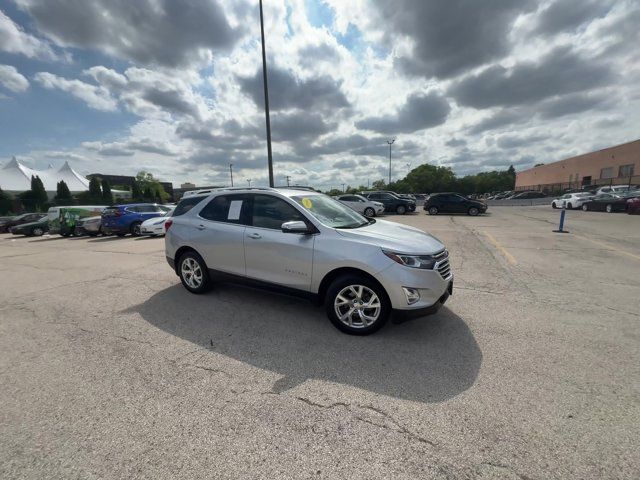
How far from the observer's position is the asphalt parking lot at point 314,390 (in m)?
1.95

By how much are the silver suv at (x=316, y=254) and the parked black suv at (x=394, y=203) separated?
2018 cm

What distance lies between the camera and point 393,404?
2.45 meters

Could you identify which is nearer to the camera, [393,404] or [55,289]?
[393,404]

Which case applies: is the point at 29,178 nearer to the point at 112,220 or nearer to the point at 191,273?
the point at 112,220

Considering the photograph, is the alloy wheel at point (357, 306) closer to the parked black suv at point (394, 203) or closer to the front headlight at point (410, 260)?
the front headlight at point (410, 260)

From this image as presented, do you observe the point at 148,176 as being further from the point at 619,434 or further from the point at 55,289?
the point at 619,434

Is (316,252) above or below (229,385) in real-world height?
above

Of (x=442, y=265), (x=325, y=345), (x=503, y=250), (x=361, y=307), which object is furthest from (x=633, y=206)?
(x=325, y=345)

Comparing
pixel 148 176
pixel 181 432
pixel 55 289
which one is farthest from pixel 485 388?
pixel 148 176

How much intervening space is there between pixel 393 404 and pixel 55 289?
6.75 metres

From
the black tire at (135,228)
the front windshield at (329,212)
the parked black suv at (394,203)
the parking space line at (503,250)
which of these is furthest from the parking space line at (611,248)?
the black tire at (135,228)

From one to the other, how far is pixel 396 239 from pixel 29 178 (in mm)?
65868

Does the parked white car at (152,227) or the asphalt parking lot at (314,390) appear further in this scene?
the parked white car at (152,227)

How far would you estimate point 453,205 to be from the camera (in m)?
23.0
